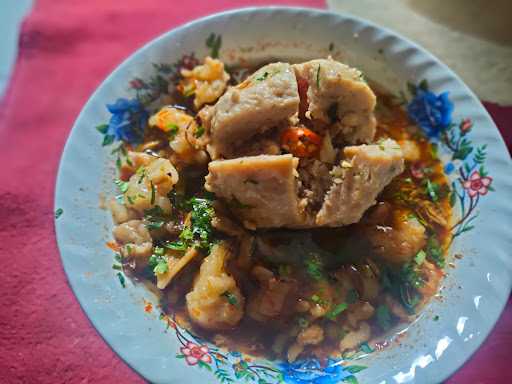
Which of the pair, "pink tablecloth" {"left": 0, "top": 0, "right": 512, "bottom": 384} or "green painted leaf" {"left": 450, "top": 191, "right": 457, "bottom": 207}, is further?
"green painted leaf" {"left": 450, "top": 191, "right": 457, "bottom": 207}

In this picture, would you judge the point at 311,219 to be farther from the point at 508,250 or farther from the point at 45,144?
the point at 45,144

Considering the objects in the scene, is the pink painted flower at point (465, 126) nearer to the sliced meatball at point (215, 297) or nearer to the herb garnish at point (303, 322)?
the herb garnish at point (303, 322)

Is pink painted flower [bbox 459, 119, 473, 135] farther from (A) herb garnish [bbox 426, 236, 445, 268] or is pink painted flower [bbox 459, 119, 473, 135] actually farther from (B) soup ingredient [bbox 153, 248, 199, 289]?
(B) soup ingredient [bbox 153, 248, 199, 289]

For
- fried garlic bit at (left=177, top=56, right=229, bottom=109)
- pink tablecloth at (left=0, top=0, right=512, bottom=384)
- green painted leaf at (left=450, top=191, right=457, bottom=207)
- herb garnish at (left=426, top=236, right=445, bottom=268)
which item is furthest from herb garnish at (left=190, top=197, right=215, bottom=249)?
green painted leaf at (left=450, top=191, right=457, bottom=207)

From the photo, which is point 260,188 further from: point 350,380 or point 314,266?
point 350,380

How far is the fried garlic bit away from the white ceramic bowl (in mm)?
111

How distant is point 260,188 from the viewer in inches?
71.6

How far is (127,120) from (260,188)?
757mm

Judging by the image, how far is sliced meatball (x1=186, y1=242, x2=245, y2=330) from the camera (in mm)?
1796

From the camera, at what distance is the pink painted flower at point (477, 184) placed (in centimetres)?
206

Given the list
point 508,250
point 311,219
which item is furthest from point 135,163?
point 508,250

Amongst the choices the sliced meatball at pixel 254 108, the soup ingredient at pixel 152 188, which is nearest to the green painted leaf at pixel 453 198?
the sliced meatball at pixel 254 108

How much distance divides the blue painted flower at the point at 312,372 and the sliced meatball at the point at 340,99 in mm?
865

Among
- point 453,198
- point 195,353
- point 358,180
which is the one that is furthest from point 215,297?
point 453,198
